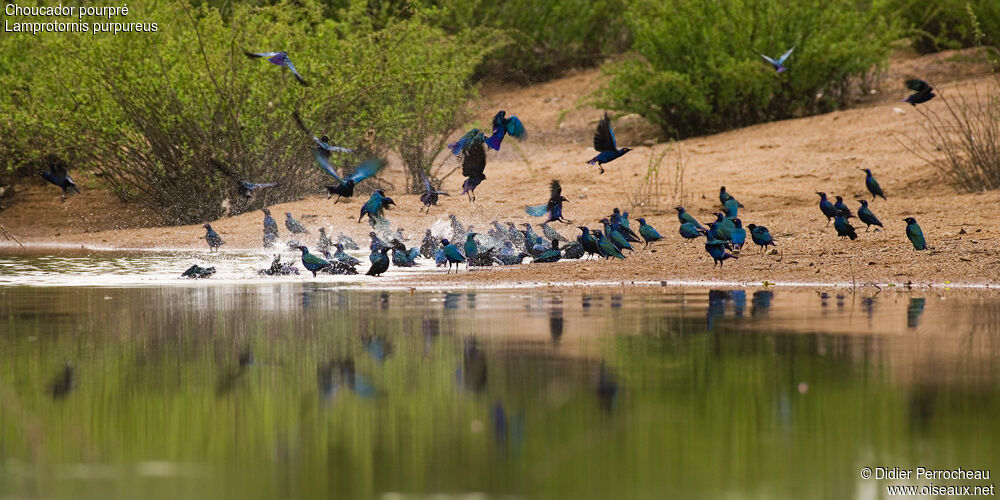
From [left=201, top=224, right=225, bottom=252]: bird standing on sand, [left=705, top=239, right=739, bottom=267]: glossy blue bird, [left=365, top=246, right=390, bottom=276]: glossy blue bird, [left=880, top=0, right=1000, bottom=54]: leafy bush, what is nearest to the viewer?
[left=705, top=239, right=739, bottom=267]: glossy blue bird

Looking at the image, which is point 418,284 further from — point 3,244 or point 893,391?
point 3,244

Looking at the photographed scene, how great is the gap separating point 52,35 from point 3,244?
109 inches

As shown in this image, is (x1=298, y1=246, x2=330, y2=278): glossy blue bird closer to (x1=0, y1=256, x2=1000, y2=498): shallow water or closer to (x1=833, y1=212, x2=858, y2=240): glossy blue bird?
(x1=0, y1=256, x2=1000, y2=498): shallow water

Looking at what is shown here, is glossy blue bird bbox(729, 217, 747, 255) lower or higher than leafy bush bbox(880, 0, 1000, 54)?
lower

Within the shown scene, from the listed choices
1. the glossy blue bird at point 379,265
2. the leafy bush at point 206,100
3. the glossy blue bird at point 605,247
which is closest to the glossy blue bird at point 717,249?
the glossy blue bird at point 605,247

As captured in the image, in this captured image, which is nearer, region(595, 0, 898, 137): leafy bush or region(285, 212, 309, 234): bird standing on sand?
region(285, 212, 309, 234): bird standing on sand

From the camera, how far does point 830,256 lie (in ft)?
38.9

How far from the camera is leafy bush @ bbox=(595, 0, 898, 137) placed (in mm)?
23047

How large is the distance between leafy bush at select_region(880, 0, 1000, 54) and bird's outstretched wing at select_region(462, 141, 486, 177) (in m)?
14.2

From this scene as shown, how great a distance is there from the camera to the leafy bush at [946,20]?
24562 millimetres

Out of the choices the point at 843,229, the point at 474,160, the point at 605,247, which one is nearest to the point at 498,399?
the point at 605,247

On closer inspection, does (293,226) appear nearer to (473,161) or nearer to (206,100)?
(206,100)

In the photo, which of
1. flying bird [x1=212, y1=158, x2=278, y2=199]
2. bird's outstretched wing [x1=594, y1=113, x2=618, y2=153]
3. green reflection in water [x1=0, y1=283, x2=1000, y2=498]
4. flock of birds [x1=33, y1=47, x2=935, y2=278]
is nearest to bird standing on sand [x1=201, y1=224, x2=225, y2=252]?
flying bird [x1=212, y1=158, x2=278, y2=199]

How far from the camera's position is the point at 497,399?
5422mm
